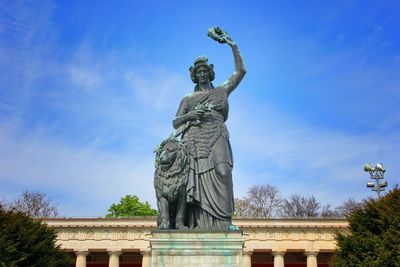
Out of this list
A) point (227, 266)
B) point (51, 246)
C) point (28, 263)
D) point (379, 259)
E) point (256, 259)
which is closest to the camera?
point (227, 266)

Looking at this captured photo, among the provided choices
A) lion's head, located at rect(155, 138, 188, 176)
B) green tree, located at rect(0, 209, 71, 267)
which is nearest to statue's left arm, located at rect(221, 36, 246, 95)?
lion's head, located at rect(155, 138, 188, 176)

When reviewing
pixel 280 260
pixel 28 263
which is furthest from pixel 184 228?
pixel 280 260

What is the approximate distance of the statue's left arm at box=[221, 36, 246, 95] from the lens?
35.6 ft

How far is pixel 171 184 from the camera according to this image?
9578 mm

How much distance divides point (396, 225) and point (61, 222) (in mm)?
33662

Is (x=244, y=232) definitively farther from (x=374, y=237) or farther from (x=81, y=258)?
(x=374, y=237)

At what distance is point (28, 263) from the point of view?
103 ft

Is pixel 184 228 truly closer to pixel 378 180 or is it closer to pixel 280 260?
pixel 378 180

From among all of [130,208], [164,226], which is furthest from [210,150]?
[130,208]

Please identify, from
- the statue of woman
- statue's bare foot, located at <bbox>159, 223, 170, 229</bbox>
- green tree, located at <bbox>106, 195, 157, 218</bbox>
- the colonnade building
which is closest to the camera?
statue's bare foot, located at <bbox>159, 223, 170, 229</bbox>

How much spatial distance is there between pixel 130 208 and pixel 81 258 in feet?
58.4

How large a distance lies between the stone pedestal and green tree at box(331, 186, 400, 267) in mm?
20822

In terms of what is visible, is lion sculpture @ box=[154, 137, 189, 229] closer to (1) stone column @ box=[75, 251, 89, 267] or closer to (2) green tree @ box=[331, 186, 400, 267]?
(2) green tree @ box=[331, 186, 400, 267]

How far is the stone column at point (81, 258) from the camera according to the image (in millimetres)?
47469
